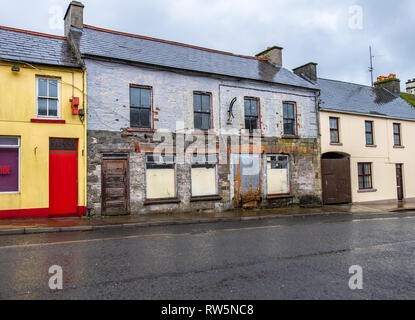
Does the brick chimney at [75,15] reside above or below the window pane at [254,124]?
above

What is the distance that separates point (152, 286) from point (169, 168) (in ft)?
32.2

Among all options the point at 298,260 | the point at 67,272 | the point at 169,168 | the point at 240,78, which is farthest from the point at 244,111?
the point at 67,272

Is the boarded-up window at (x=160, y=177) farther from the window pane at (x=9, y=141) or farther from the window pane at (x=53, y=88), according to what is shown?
the window pane at (x=9, y=141)

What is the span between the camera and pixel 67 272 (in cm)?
532

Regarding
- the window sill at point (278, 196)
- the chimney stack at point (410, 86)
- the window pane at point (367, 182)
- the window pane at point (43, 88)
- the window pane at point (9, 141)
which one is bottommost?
the window sill at point (278, 196)

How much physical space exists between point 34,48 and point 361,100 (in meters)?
18.8

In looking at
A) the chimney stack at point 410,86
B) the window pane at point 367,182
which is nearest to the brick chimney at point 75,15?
the window pane at point 367,182

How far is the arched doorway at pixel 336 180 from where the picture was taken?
1852 centimetres

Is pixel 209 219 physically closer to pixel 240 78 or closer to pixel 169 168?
pixel 169 168

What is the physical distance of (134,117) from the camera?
544 inches

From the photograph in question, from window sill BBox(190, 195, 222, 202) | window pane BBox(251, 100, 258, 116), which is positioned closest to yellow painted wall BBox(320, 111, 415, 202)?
window pane BBox(251, 100, 258, 116)

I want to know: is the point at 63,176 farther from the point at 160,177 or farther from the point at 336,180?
the point at 336,180

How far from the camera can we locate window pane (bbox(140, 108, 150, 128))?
1396 centimetres

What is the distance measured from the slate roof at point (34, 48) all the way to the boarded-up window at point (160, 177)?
15.6ft
